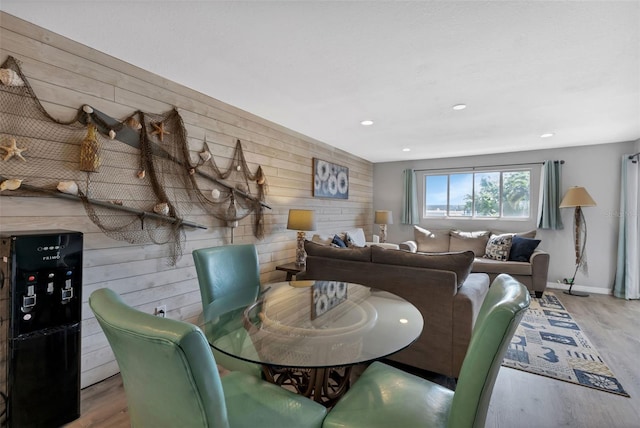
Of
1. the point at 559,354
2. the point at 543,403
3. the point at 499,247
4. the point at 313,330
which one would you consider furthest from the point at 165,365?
the point at 499,247

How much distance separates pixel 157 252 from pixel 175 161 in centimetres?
76

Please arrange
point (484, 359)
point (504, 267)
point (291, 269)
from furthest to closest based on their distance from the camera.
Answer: point (504, 267) < point (291, 269) < point (484, 359)

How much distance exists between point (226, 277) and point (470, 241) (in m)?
4.37

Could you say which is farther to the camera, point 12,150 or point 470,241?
point 470,241

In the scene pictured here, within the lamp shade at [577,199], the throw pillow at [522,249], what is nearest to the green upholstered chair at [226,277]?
the throw pillow at [522,249]

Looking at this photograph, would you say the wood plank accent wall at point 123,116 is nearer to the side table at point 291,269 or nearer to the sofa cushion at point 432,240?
the side table at point 291,269

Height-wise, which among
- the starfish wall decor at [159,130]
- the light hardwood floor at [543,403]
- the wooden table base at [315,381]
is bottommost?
the light hardwood floor at [543,403]

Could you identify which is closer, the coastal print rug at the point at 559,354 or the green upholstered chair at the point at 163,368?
the green upholstered chair at the point at 163,368

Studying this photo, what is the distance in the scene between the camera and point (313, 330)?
1455 mm

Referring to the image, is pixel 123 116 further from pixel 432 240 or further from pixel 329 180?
pixel 432 240

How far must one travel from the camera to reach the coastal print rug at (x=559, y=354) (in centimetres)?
227

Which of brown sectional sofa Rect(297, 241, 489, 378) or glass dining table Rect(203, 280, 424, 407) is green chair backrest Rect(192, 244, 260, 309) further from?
brown sectional sofa Rect(297, 241, 489, 378)

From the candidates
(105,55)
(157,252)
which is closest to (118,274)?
(157,252)

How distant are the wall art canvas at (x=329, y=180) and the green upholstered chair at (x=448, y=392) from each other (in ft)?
10.8
